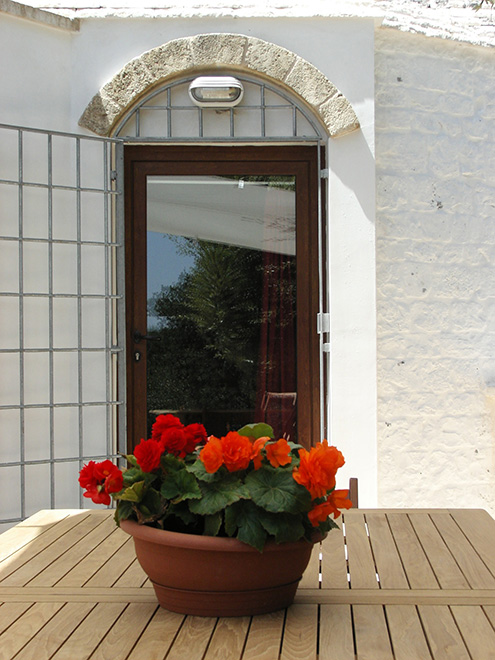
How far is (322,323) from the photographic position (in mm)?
4367

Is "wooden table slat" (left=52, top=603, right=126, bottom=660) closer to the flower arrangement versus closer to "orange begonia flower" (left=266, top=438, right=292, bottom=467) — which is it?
the flower arrangement

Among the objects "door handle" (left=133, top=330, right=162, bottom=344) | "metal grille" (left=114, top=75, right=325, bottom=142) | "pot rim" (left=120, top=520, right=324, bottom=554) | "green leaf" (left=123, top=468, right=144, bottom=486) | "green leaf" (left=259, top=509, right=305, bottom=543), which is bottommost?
"pot rim" (left=120, top=520, right=324, bottom=554)

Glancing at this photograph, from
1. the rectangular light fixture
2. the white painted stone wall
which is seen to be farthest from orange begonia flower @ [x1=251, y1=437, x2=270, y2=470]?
the rectangular light fixture

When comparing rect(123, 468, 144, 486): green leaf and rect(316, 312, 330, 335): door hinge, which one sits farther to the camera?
rect(316, 312, 330, 335): door hinge

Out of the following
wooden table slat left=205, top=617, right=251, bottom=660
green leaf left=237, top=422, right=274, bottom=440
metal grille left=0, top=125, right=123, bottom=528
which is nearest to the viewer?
wooden table slat left=205, top=617, right=251, bottom=660

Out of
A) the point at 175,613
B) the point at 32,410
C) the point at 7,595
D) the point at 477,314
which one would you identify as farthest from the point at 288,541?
the point at 477,314

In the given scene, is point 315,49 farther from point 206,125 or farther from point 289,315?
point 289,315

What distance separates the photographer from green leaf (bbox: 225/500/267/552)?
137cm

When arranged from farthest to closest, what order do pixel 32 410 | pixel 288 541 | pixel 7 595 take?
pixel 32 410 → pixel 7 595 → pixel 288 541

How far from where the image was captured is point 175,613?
58.7 inches

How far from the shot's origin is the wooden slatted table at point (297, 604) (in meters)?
1.33

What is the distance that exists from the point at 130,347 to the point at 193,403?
49 centimetres

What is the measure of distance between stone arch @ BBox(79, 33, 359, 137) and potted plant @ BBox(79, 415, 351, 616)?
3145 mm

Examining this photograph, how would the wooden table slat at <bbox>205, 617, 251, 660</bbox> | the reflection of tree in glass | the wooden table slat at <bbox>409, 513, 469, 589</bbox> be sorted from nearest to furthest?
1. the wooden table slat at <bbox>205, 617, 251, 660</bbox>
2. the wooden table slat at <bbox>409, 513, 469, 589</bbox>
3. the reflection of tree in glass
